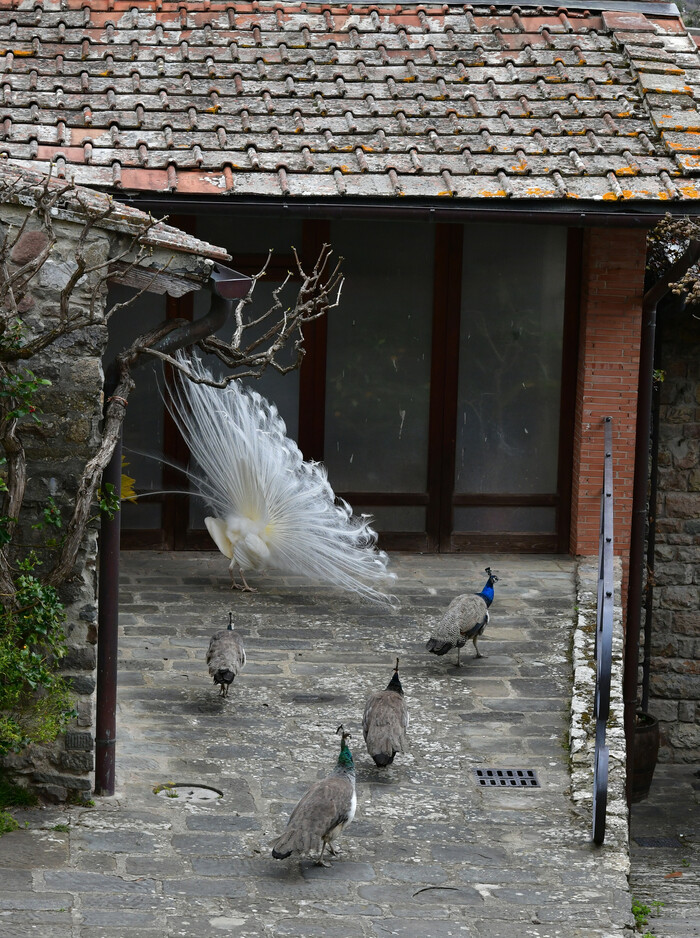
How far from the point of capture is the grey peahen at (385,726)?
6871 millimetres

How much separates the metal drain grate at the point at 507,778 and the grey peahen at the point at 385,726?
45 centimetres

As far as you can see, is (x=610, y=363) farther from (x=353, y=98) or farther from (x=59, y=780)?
(x=59, y=780)

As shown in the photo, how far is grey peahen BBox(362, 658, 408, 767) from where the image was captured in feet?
22.5

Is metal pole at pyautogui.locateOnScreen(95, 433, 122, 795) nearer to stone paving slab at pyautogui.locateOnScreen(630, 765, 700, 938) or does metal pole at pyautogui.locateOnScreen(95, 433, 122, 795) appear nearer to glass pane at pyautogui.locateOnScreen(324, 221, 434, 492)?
stone paving slab at pyautogui.locateOnScreen(630, 765, 700, 938)

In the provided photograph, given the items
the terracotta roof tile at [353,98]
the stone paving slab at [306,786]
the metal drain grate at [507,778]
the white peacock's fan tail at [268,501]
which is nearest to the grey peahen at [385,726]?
the stone paving slab at [306,786]

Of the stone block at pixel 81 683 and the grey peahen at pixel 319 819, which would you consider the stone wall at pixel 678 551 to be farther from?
the stone block at pixel 81 683

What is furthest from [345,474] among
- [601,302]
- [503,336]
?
[601,302]

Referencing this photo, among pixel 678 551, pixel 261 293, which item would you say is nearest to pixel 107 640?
pixel 261 293

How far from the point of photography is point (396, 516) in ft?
36.8

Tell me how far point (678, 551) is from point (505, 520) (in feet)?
6.13

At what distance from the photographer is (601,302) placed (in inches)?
418

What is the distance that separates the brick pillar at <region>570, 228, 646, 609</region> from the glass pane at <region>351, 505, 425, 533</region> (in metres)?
1.31

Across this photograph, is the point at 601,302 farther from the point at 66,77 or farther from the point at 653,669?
the point at 66,77

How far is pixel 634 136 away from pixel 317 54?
8.62 ft
